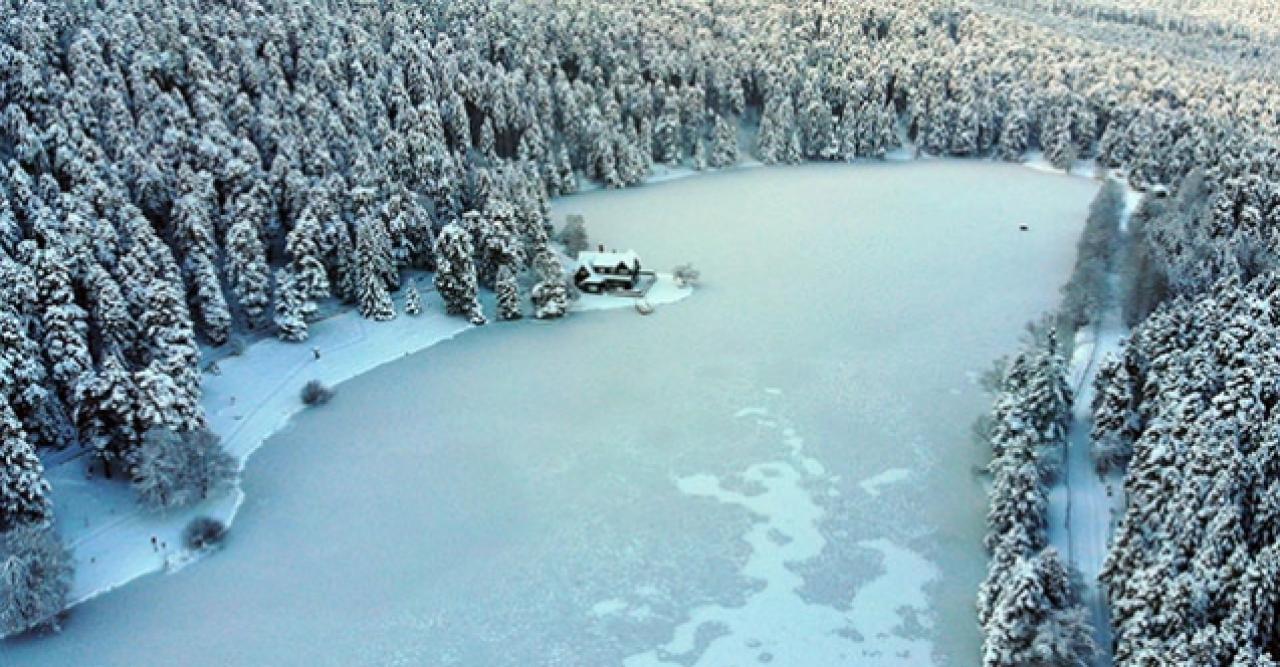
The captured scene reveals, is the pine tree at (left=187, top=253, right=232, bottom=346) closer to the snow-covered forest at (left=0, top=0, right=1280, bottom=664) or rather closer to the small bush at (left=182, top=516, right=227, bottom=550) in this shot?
the snow-covered forest at (left=0, top=0, right=1280, bottom=664)

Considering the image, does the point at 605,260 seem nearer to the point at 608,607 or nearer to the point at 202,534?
the point at 608,607

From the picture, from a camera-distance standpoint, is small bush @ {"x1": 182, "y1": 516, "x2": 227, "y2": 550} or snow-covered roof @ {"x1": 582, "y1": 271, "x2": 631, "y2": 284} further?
snow-covered roof @ {"x1": 582, "y1": 271, "x2": 631, "y2": 284}

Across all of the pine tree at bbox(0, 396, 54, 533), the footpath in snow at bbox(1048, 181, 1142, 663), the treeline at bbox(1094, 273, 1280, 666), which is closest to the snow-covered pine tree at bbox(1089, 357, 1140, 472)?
the treeline at bbox(1094, 273, 1280, 666)

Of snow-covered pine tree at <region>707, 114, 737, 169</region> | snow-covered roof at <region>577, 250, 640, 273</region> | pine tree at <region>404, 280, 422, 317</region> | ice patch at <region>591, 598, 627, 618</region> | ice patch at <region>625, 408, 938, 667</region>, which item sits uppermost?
pine tree at <region>404, 280, 422, 317</region>

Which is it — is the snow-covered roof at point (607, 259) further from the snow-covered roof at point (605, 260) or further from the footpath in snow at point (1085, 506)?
the footpath in snow at point (1085, 506)

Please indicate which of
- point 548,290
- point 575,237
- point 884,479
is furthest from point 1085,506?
point 575,237

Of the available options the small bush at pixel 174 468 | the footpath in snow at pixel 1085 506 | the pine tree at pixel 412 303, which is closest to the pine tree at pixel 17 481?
the small bush at pixel 174 468

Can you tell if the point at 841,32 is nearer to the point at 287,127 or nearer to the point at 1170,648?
the point at 287,127
